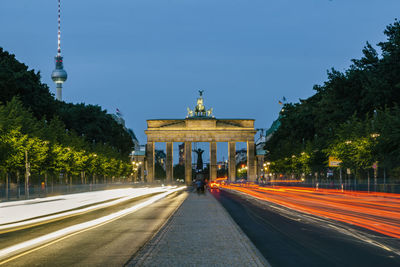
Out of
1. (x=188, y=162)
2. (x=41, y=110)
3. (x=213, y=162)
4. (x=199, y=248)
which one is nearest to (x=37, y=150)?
(x=41, y=110)

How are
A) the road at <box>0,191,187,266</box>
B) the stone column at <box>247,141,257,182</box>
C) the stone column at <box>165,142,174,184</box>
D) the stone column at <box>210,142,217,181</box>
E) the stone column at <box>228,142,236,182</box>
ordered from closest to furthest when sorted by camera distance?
the road at <box>0,191,187,266</box> → the stone column at <box>210,142,217,181</box> → the stone column at <box>165,142,174,184</box> → the stone column at <box>247,141,257,182</box> → the stone column at <box>228,142,236,182</box>

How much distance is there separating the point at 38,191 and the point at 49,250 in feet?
134

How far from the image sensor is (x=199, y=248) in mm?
16500

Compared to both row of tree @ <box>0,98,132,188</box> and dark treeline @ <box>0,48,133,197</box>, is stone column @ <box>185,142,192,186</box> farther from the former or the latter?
row of tree @ <box>0,98,132,188</box>

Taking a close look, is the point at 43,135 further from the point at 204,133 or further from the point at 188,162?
the point at 188,162

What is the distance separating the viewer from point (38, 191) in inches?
2188

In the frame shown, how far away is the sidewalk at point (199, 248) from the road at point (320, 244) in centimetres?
56

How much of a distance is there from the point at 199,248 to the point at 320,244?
364cm

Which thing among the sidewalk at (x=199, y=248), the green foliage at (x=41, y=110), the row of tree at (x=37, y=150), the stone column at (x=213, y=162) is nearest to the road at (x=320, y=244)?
the sidewalk at (x=199, y=248)

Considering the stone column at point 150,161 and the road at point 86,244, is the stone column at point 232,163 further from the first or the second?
the road at point 86,244

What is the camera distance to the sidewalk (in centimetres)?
1373

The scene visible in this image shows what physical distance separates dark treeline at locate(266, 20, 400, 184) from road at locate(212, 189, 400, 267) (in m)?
31.9

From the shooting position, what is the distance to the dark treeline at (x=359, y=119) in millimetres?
57641

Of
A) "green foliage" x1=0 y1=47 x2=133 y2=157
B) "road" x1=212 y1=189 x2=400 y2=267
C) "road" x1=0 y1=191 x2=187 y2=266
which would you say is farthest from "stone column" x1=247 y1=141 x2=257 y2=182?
"road" x1=0 y1=191 x2=187 y2=266
